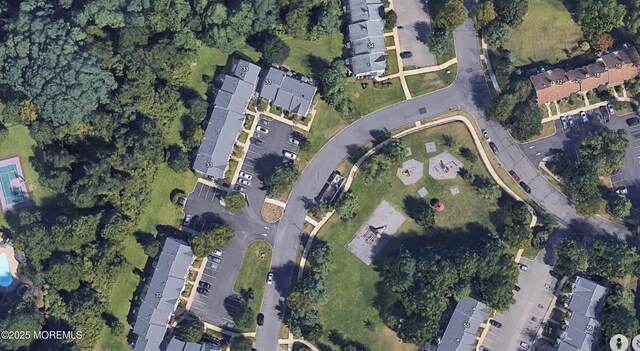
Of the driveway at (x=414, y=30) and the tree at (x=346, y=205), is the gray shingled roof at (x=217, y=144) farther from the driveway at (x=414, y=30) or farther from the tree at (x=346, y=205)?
the driveway at (x=414, y=30)

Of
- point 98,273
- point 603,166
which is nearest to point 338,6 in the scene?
point 603,166

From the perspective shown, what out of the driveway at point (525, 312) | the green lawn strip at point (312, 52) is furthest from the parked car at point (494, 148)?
the green lawn strip at point (312, 52)

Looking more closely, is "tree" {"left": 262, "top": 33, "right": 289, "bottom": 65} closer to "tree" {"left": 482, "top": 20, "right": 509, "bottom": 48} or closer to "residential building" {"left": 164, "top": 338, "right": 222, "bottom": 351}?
"tree" {"left": 482, "top": 20, "right": 509, "bottom": 48}

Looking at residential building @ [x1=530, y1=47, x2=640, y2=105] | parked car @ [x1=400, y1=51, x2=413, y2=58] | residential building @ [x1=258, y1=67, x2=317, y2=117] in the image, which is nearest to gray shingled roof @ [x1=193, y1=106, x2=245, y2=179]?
residential building @ [x1=258, y1=67, x2=317, y2=117]

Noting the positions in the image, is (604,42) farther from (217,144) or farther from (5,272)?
(5,272)

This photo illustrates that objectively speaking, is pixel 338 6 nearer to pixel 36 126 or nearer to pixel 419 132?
pixel 419 132

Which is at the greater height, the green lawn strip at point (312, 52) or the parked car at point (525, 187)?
the green lawn strip at point (312, 52)

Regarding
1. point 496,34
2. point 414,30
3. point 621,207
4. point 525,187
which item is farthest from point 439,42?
point 621,207
